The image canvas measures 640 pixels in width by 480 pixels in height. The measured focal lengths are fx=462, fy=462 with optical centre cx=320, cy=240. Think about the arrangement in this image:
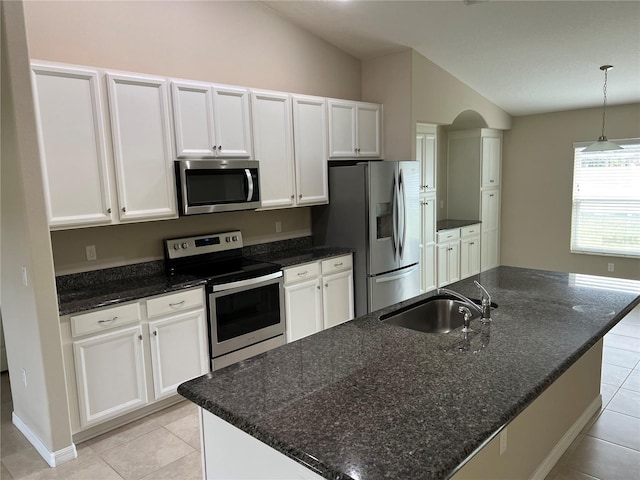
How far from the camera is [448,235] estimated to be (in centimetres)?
552

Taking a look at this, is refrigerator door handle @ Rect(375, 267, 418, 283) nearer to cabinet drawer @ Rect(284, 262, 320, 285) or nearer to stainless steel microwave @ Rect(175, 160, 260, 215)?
cabinet drawer @ Rect(284, 262, 320, 285)

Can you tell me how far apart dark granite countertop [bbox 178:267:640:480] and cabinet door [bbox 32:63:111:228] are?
1.68 m

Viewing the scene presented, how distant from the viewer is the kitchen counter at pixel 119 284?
2.79m

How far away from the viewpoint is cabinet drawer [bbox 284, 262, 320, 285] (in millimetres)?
3770

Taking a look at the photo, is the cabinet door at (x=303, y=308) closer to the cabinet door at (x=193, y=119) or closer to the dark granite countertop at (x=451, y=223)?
the cabinet door at (x=193, y=119)

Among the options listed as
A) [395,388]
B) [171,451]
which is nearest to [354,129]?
[171,451]

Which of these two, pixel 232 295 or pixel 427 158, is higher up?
pixel 427 158

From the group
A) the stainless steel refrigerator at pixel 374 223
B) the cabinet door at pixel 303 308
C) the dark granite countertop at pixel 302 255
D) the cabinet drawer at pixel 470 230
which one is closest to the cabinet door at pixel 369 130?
the stainless steel refrigerator at pixel 374 223

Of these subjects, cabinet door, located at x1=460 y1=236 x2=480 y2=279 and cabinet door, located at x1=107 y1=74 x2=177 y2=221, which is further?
cabinet door, located at x1=460 y1=236 x2=480 y2=279

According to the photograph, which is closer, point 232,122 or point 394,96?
point 232,122

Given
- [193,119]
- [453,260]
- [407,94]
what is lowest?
[453,260]

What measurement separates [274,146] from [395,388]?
9.05 feet

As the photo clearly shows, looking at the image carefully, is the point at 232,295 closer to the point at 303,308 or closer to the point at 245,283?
the point at 245,283

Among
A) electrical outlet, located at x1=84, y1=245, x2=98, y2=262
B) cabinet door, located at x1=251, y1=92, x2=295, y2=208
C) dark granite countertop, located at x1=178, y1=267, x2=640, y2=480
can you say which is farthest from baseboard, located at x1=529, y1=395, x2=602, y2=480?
electrical outlet, located at x1=84, y1=245, x2=98, y2=262
